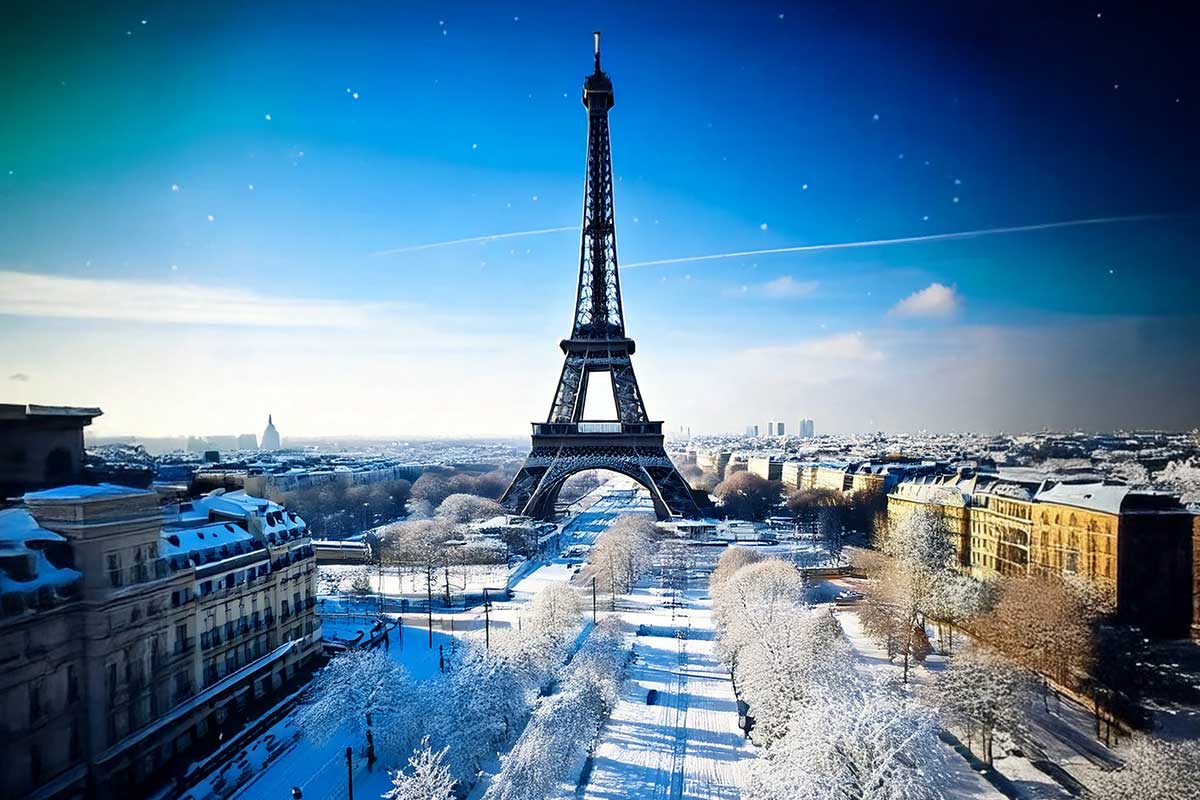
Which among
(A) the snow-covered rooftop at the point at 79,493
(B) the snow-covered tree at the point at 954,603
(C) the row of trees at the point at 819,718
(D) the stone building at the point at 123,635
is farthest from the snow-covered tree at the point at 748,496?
(A) the snow-covered rooftop at the point at 79,493

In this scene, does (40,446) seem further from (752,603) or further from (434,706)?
(752,603)

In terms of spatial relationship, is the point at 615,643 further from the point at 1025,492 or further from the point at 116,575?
the point at 1025,492

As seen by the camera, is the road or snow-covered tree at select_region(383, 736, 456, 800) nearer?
snow-covered tree at select_region(383, 736, 456, 800)

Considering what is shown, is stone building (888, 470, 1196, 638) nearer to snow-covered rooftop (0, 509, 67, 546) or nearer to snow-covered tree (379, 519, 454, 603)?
snow-covered tree (379, 519, 454, 603)

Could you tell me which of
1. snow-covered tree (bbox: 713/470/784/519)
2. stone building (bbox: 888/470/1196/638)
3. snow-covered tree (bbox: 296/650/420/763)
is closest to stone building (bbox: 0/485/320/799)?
snow-covered tree (bbox: 296/650/420/763)

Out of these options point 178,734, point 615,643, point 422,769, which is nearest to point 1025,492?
point 615,643

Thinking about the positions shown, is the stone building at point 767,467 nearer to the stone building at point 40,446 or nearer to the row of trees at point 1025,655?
the row of trees at point 1025,655

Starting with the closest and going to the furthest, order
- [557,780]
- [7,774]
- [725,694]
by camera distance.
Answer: [7,774] → [557,780] → [725,694]
